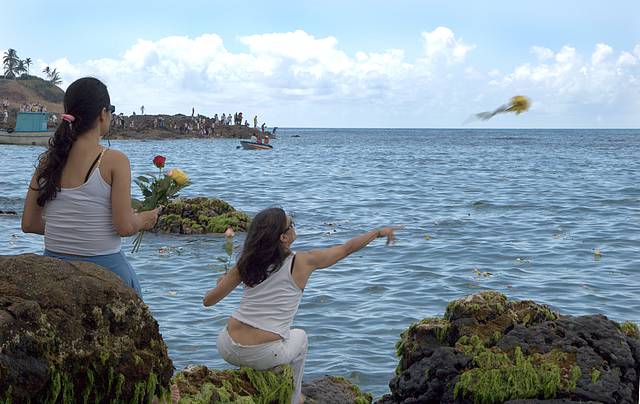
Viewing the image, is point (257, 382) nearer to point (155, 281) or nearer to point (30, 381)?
point (30, 381)

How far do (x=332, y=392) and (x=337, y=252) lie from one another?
1.34 meters

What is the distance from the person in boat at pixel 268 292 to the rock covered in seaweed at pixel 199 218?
1104 cm

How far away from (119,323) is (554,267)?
33.8 ft

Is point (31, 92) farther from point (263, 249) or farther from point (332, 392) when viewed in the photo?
point (263, 249)

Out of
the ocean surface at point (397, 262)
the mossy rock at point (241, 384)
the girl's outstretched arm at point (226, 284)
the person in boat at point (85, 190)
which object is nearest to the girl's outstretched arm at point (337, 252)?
the girl's outstretched arm at point (226, 284)

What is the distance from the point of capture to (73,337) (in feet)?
12.8

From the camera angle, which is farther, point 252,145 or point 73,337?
point 252,145

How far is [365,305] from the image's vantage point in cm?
1034

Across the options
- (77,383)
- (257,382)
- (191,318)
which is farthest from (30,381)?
(191,318)

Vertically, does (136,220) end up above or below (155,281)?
above

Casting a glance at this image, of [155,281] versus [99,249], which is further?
[155,281]

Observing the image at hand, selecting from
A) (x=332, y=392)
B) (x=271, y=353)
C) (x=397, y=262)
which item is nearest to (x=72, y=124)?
(x=271, y=353)

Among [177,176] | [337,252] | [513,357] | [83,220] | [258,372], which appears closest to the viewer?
[83,220]

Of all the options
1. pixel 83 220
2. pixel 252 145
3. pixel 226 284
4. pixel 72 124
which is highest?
pixel 72 124
